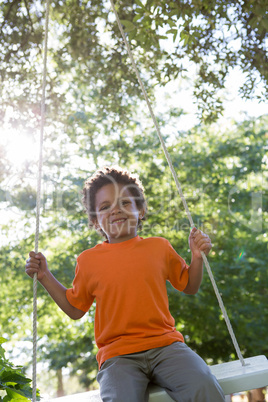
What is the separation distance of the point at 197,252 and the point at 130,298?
0.32 m

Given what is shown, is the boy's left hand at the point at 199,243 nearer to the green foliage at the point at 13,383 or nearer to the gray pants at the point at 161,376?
the gray pants at the point at 161,376

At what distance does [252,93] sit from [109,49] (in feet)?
5.53

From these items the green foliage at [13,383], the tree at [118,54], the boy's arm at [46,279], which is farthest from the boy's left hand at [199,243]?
the tree at [118,54]

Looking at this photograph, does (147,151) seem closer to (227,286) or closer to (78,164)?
(78,164)

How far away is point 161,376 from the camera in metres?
1.54

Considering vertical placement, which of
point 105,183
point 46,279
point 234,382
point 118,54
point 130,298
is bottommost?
point 234,382

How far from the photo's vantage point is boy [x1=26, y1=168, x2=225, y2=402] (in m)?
1.49

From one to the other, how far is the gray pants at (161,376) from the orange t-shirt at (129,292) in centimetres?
4

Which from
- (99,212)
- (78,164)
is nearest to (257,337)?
(78,164)

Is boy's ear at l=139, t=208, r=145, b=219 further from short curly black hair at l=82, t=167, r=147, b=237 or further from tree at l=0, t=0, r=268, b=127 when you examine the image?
tree at l=0, t=0, r=268, b=127

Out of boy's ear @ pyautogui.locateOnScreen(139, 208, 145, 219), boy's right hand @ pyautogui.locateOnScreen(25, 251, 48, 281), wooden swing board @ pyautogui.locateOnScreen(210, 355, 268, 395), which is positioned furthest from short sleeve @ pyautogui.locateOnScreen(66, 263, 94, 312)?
wooden swing board @ pyautogui.locateOnScreen(210, 355, 268, 395)

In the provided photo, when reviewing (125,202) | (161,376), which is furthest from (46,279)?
(161,376)

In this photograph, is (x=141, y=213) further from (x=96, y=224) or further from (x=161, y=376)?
(x=161, y=376)

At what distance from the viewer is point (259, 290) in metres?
6.59
